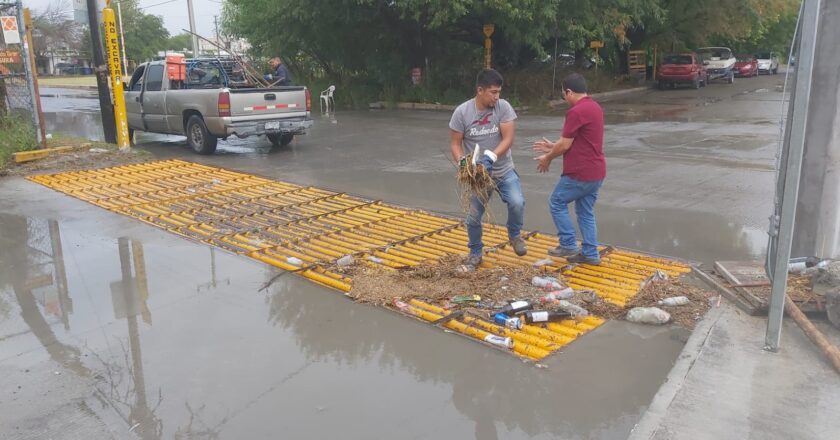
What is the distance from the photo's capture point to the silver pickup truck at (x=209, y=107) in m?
11.9

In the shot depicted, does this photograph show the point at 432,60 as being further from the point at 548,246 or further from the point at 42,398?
the point at 42,398

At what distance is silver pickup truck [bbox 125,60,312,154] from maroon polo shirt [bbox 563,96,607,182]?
7818 mm

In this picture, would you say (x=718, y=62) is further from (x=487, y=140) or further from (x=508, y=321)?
(x=508, y=321)

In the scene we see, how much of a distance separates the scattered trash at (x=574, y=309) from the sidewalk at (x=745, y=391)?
84cm

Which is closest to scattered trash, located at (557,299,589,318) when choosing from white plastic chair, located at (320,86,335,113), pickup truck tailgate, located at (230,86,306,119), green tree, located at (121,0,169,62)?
pickup truck tailgate, located at (230,86,306,119)

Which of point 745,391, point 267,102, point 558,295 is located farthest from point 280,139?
point 745,391

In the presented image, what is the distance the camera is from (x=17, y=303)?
5.31m

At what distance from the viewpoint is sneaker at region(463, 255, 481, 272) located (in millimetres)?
5727

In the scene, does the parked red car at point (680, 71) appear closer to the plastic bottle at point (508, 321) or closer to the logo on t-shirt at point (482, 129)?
the logo on t-shirt at point (482, 129)

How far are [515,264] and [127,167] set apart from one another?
804cm

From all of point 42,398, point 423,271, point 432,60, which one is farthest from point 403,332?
point 432,60

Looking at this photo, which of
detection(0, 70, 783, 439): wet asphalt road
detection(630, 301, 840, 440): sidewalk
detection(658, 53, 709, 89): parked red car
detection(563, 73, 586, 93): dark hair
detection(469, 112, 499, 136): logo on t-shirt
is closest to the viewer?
detection(630, 301, 840, 440): sidewalk

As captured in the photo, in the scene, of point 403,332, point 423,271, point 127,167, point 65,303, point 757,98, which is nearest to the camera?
point 403,332

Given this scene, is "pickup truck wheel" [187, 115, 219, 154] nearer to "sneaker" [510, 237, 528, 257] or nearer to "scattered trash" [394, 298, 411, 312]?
"sneaker" [510, 237, 528, 257]
